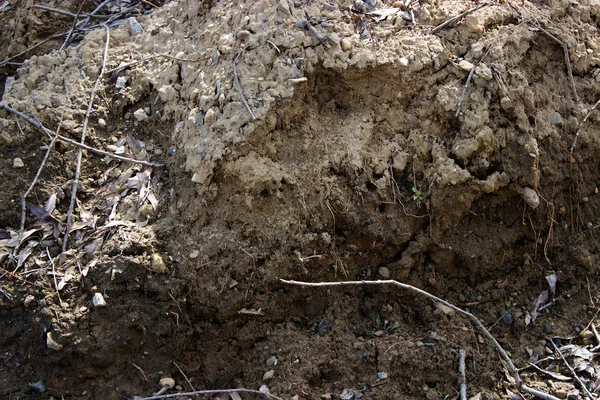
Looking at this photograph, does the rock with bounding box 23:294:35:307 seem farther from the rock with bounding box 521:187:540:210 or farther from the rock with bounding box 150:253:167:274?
the rock with bounding box 521:187:540:210

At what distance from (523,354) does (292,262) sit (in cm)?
138

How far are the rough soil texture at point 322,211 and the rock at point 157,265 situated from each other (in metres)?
0.01

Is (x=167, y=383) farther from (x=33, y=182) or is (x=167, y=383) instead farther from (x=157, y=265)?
(x=33, y=182)

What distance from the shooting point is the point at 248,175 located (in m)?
3.12

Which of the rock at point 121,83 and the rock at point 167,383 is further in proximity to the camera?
the rock at point 121,83

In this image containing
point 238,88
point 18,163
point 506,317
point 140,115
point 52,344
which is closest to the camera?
point 52,344

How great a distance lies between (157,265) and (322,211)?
96 cm

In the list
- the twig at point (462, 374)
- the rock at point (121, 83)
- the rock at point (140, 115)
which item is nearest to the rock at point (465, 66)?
the twig at point (462, 374)

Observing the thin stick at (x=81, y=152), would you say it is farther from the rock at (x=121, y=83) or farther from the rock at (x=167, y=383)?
the rock at (x=167, y=383)

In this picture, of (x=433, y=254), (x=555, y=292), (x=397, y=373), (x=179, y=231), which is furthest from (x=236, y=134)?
(x=555, y=292)

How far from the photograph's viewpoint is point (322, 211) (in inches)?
127

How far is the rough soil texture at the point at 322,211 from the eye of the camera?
120 inches

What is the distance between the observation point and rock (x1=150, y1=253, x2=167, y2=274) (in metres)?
3.05

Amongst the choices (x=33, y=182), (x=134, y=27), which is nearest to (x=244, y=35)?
(x=134, y=27)
